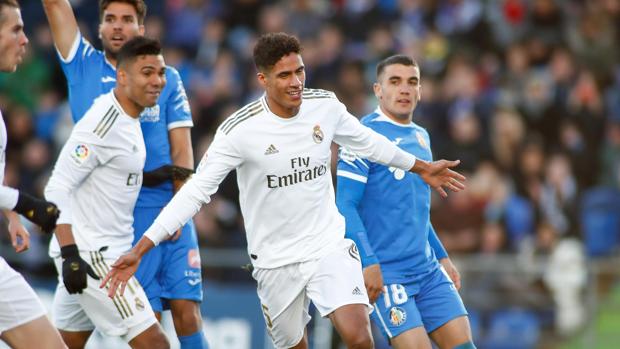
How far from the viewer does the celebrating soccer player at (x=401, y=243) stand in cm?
902

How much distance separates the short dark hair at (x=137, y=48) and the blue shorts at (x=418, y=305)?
245cm

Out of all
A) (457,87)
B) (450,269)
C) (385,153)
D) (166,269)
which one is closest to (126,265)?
(166,269)

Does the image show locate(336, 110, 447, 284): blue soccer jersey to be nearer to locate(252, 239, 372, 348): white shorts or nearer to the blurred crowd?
locate(252, 239, 372, 348): white shorts

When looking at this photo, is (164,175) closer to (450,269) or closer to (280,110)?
(280,110)

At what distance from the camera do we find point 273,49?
8.47m

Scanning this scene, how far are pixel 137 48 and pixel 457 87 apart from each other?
9.03m

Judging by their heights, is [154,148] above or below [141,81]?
below

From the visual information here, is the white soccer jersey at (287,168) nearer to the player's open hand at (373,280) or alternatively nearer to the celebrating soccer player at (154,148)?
the player's open hand at (373,280)

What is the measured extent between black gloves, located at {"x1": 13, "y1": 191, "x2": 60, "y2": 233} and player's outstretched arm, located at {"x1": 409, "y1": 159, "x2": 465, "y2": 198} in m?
2.61

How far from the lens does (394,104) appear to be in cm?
943

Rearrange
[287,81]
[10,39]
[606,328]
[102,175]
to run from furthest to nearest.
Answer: [606,328] → [102,175] → [287,81] → [10,39]

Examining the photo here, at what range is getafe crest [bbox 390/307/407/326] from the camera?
9023mm

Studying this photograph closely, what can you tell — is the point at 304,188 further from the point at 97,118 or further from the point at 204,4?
the point at 204,4

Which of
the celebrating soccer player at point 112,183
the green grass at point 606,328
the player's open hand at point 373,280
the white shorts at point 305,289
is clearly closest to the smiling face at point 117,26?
the celebrating soccer player at point 112,183
